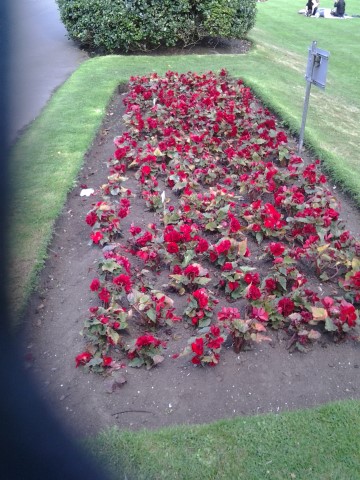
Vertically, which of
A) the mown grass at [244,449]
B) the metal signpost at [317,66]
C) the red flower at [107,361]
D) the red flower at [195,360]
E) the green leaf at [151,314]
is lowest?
the mown grass at [244,449]

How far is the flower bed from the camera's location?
299cm

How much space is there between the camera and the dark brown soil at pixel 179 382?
266 cm

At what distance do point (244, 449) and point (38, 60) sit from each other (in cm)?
942

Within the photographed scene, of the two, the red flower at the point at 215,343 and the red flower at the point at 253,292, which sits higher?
the red flower at the point at 253,292

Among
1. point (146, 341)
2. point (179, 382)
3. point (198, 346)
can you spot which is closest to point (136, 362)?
point (146, 341)

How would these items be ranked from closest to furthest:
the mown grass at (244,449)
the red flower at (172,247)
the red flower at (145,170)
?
the mown grass at (244,449)
the red flower at (172,247)
the red flower at (145,170)

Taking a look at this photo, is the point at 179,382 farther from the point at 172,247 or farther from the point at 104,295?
the point at 172,247

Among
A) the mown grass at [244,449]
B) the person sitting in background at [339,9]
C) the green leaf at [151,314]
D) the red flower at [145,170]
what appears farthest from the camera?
the person sitting in background at [339,9]

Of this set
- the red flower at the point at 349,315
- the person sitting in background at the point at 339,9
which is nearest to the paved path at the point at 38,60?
the red flower at the point at 349,315

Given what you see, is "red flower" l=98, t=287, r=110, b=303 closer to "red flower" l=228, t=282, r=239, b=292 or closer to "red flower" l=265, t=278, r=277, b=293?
"red flower" l=228, t=282, r=239, b=292

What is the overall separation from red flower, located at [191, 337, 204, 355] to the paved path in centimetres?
415

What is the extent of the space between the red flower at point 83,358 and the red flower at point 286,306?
114cm

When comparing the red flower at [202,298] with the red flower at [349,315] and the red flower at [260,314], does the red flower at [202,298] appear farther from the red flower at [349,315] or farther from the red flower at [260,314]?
the red flower at [349,315]

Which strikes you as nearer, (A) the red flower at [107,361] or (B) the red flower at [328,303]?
(A) the red flower at [107,361]
